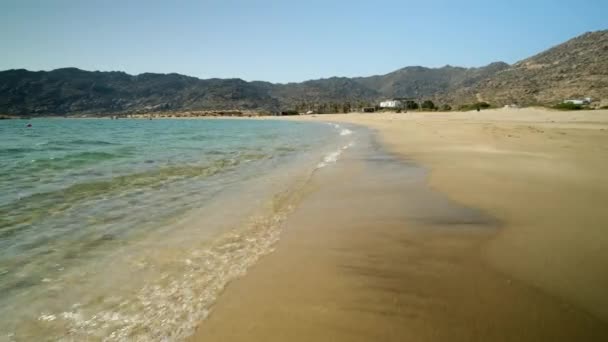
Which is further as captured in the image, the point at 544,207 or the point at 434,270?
the point at 544,207

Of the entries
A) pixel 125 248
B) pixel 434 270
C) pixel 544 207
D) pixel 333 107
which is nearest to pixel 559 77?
pixel 544 207

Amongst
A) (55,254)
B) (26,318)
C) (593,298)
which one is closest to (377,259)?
(593,298)

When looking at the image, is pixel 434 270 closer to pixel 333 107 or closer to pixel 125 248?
pixel 125 248

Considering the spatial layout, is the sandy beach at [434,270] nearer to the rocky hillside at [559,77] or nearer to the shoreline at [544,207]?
the shoreline at [544,207]

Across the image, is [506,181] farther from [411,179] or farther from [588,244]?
[588,244]

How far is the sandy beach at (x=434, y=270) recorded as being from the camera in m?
2.42

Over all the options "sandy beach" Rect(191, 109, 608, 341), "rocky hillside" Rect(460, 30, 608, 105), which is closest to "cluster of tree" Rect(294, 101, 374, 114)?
"rocky hillside" Rect(460, 30, 608, 105)

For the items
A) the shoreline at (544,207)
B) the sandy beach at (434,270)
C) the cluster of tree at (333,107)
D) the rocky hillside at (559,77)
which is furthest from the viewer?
the cluster of tree at (333,107)

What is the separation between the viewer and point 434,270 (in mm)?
3330

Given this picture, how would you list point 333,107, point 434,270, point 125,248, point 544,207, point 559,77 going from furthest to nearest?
1. point 333,107
2. point 559,77
3. point 544,207
4. point 125,248
5. point 434,270

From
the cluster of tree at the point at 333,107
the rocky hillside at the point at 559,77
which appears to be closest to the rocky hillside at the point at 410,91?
the rocky hillside at the point at 559,77

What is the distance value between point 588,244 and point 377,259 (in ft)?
8.27

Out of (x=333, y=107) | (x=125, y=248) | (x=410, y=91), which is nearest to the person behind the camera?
(x=125, y=248)

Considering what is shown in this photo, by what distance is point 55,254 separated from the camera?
4141mm
